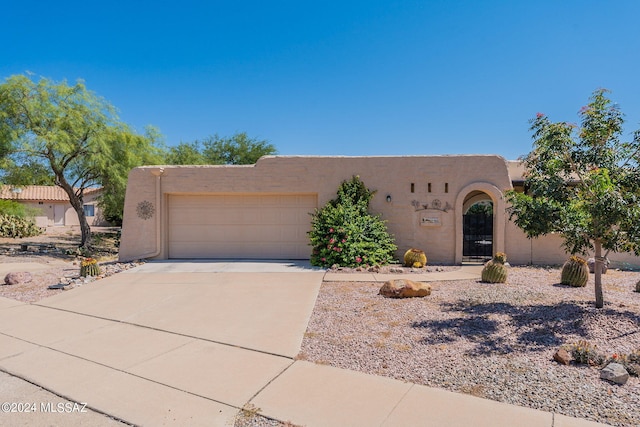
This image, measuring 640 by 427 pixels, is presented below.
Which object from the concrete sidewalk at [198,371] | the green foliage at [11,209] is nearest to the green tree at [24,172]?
the green foliage at [11,209]

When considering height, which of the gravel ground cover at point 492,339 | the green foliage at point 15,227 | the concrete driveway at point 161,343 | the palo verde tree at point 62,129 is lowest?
the concrete driveway at point 161,343

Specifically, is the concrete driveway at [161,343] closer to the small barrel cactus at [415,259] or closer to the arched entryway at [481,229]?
the small barrel cactus at [415,259]

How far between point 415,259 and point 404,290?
4.03 m

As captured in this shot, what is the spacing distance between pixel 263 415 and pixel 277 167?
31.1 ft

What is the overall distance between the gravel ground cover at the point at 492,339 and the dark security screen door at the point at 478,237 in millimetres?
5593

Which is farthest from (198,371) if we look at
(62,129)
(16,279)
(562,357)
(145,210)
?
(62,129)

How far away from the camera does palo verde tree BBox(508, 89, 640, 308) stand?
17.4 ft

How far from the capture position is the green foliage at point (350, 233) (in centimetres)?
1071

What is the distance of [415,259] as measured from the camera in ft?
36.3

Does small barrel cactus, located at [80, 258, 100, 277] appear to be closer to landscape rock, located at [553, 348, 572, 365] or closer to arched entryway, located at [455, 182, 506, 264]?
landscape rock, located at [553, 348, 572, 365]

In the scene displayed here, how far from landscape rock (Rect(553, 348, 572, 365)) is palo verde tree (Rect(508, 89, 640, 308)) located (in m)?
1.88

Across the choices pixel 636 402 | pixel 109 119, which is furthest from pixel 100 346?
pixel 109 119

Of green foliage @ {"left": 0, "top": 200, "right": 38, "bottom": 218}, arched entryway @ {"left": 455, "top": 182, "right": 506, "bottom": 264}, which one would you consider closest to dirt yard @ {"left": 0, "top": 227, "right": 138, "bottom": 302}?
green foliage @ {"left": 0, "top": 200, "right": 38, "bottom": 218}

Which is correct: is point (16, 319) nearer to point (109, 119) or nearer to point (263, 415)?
point (263, 415)
